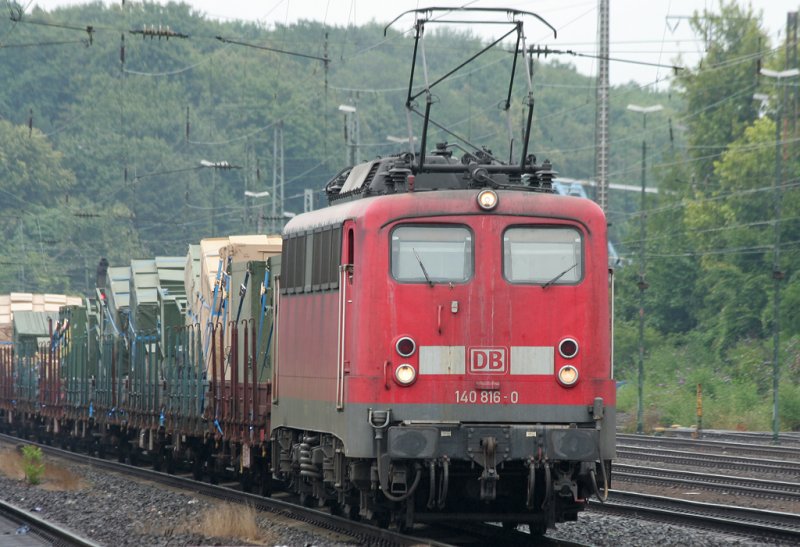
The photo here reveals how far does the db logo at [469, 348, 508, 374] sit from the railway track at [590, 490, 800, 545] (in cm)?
A: 335

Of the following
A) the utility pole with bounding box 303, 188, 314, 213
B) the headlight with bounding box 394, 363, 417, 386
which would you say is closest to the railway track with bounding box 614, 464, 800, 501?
the headlight with bounding box 394, 363, 417, 386

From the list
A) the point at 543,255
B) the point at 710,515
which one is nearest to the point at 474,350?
the point at 543,255

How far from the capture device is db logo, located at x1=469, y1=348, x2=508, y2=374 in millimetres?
13312

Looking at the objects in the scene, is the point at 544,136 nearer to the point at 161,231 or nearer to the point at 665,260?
the point at 161,231

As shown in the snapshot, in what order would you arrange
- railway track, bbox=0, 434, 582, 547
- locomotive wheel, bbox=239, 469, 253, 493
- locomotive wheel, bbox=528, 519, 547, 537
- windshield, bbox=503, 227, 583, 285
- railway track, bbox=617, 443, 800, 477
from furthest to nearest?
railway track, bbox=617, 443, 800, 477
locomotive wheel, bbox=239, 469, 253, 493
locomotive wheel, bbox=528, 519, 547, 537
railway track, bbox=0, 434, 582, 547
windshield, bbox=503, 227, 583, 285

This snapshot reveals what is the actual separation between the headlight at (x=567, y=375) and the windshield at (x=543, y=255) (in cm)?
78

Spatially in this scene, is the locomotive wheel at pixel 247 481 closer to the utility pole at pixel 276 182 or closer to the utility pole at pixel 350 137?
the utility pole at pixel 350 137

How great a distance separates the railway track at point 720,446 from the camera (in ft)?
97.1

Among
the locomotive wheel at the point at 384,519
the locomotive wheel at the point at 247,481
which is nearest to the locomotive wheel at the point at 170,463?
the locomotive wheel at the point at 247,481

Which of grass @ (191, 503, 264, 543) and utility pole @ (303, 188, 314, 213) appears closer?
grass @ (191, 503, 264, 543)

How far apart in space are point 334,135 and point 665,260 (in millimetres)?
39770

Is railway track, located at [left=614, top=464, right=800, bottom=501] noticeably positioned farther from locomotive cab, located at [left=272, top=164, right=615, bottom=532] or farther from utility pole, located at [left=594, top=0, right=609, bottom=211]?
utility pole, located at [left=594, top=0, right=609, bottom=211]

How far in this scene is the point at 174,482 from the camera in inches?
930

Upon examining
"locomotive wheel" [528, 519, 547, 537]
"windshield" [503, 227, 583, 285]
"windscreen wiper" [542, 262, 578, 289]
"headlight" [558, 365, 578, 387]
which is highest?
"windshield" [503, 227, 583, 285]
